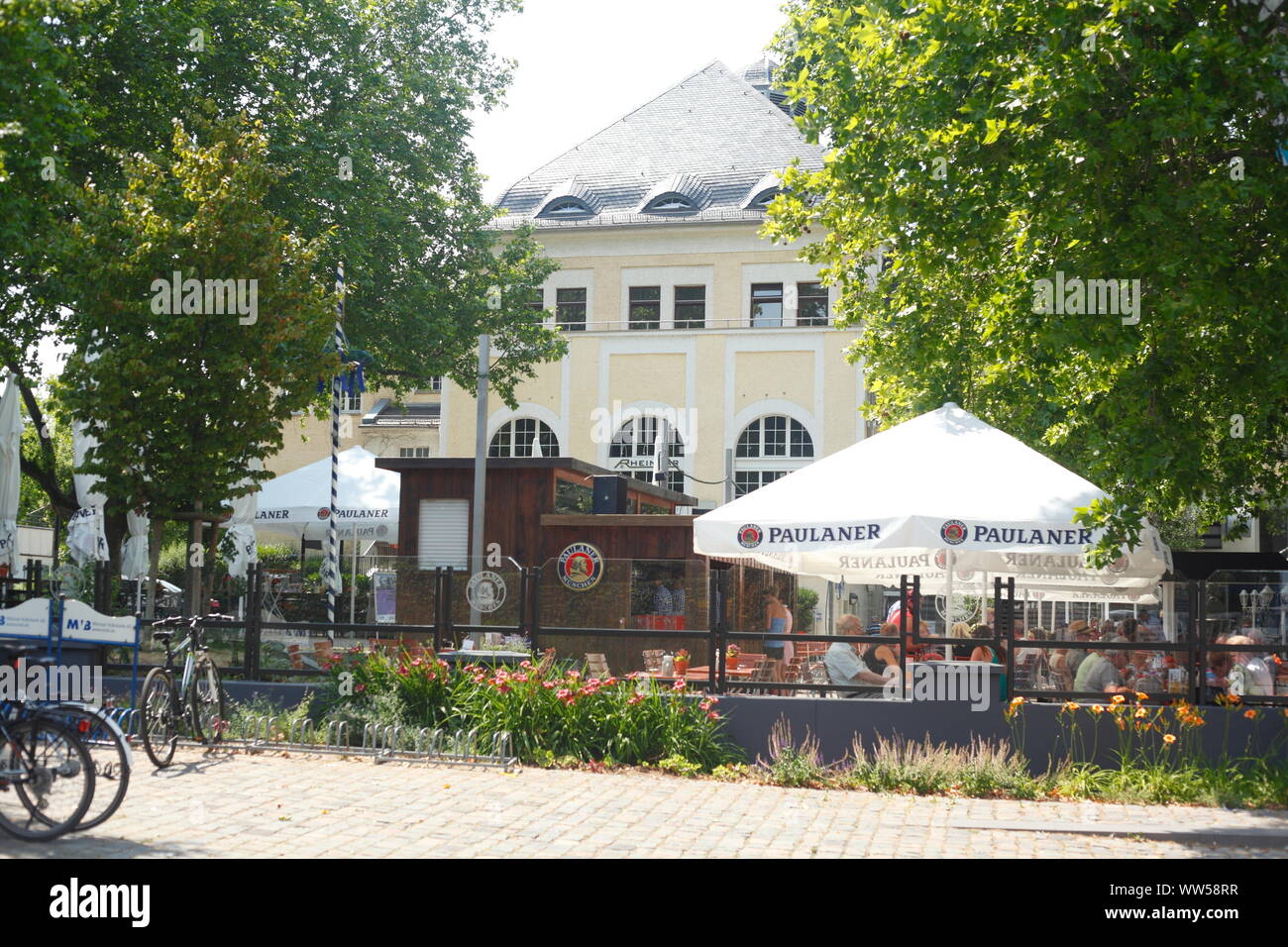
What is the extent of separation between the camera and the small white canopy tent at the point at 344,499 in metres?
23.9

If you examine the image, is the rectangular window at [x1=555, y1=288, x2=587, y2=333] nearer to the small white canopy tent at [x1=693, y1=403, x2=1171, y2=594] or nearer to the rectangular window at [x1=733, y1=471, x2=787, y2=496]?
the rectangular window at [x1=733, y1=471, x2=787, y2=496]

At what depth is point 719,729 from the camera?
1253 centimetres

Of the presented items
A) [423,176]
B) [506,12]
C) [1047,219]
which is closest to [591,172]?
[506,12]

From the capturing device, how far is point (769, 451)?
4266 centimetres

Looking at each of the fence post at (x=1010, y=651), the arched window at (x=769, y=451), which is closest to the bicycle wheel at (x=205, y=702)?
the fence post at (x=1010, y=651)

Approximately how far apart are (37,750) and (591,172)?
40.9 m

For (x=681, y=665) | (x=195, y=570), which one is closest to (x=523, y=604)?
(x=681, y=665)

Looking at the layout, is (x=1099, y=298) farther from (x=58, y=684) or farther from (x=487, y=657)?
(x=58, y=684)

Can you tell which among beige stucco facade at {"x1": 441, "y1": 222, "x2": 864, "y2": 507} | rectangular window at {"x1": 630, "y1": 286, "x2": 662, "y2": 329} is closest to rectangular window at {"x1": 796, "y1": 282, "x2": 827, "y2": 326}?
beige stucco facade at {"x1": 441, "y1": 222, "x2": 864, "y2": 507}

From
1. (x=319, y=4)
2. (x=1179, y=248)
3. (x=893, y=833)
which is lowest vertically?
(x=893, y=833)

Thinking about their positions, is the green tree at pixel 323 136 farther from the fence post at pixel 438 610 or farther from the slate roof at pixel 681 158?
the slate roof at pixel 681 158

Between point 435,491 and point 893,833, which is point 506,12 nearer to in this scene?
point 435,491

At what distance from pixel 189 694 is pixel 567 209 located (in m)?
35.0

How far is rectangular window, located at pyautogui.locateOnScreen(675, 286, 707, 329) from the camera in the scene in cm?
4381
